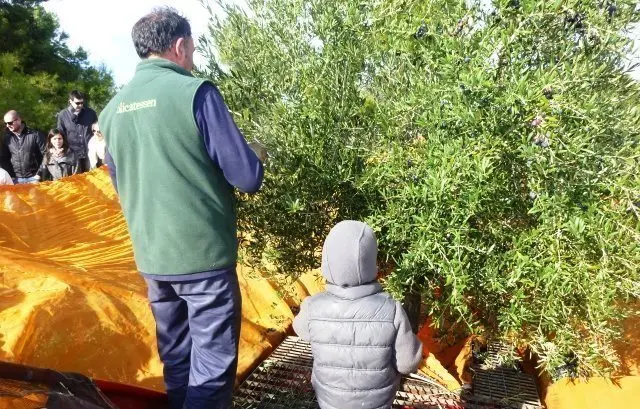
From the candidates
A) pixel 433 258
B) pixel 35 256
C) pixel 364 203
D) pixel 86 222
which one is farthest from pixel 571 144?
pixel 86 222

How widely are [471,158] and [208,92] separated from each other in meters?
1.27

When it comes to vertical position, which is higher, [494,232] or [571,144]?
[571,144]

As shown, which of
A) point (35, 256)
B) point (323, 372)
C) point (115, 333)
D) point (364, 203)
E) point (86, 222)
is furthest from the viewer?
point (86, 222)

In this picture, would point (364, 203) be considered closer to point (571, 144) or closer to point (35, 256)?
point (571, 144)

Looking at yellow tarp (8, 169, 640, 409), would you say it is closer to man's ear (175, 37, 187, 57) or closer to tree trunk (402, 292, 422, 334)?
tree trunk (402, 292, 422, 334)

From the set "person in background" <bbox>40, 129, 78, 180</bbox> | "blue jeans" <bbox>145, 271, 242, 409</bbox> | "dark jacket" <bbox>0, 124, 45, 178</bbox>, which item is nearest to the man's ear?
"blue jeans" <bbox>145, 271, 242, 409</bbox>

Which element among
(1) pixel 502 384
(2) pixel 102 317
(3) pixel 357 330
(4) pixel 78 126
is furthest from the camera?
(4) pixel 78 126

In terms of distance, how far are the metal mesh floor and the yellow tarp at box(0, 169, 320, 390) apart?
0.18 meters

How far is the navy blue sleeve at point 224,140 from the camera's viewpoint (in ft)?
8.54

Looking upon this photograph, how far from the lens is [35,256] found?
4793 mm

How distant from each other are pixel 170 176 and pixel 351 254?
0.93m

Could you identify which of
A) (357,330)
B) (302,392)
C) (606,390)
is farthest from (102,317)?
(606,390)

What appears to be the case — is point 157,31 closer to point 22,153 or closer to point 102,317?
point 102,317

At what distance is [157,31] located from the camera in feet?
9.09
